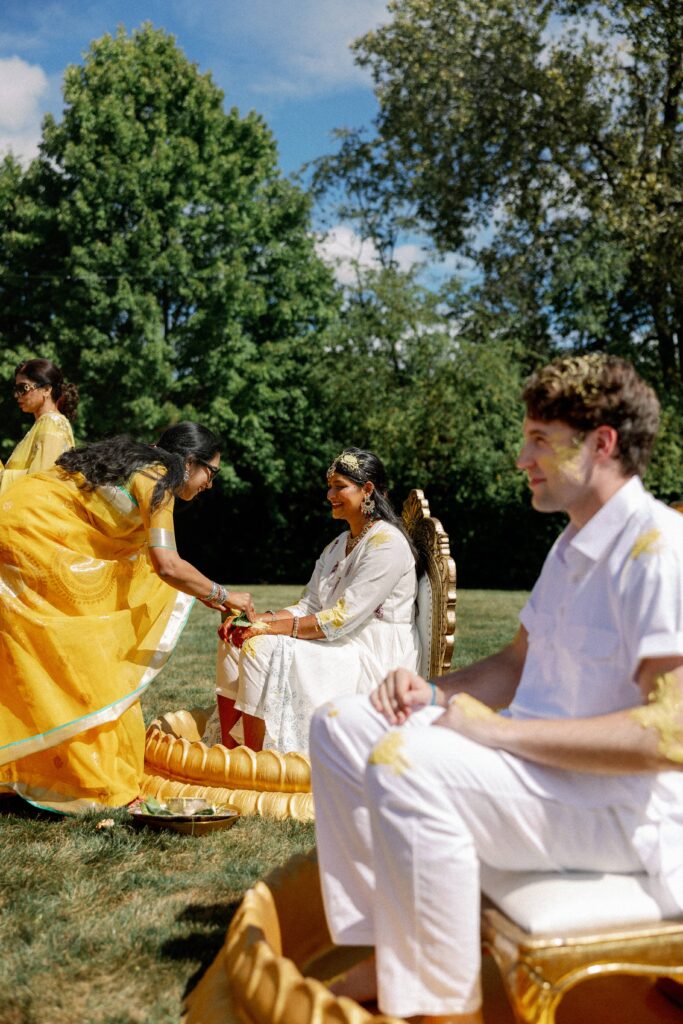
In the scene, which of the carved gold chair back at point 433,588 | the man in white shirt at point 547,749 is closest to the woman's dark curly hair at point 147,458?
the carved gold chair back at point 433,588

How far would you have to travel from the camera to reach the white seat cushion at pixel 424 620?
5.07 m

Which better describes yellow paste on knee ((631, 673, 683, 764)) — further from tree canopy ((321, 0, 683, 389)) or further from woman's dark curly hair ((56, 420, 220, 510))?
tree canopy ((321, 0, 683, 389))

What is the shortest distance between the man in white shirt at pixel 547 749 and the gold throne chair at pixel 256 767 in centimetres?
218

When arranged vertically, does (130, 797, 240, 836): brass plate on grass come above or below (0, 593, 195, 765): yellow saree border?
below

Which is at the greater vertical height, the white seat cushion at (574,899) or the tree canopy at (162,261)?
the tree canopy at (162,261)

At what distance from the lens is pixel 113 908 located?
351 cm

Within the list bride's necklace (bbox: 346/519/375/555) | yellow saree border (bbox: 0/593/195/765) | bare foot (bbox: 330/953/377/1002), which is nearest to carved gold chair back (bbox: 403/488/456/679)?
bride's necklace (bbox: 346/519/375/555)

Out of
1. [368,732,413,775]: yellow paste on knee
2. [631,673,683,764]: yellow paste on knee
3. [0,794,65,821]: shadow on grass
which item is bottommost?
[0,794,65,821]: shadow on grass

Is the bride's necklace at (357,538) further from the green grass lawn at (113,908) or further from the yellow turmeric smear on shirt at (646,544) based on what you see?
the yellow turmeric smear on shirt at (646,544)

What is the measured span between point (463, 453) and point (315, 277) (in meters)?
6.92

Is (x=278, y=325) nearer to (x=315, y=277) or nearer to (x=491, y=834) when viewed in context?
(x=315, y=277)

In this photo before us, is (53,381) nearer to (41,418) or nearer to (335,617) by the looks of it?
(41,418)

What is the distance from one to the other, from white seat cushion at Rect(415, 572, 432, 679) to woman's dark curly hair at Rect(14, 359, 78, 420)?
2493mm

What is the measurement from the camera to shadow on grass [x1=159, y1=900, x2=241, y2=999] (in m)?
3.05
